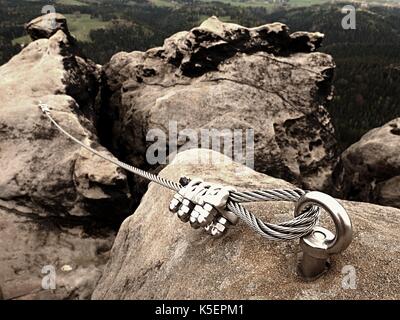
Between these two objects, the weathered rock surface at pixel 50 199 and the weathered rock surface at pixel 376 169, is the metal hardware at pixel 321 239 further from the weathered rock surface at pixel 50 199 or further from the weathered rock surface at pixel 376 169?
the weathered rock surface at pixel 376 169

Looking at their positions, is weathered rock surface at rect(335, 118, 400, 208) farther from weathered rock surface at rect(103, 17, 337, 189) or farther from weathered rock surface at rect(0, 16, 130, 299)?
weathered rock surface at rect(0, 16, 130, 299)

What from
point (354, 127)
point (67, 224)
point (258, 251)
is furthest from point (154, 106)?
point (354, 127)

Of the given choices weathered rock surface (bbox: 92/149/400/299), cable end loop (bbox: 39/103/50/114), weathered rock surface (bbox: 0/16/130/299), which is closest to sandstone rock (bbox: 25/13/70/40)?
weathered rock surface (bbox: 0/16/130/299)

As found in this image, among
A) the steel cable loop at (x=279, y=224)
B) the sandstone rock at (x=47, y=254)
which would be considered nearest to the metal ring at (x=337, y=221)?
the steel cable loop at (x=279, y=224)

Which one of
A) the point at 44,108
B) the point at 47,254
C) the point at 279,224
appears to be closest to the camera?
the point at 279,224

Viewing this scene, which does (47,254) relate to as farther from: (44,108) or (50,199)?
(44,108)

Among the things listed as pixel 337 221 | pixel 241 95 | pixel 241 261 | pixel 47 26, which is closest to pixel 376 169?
pixel 241 95
